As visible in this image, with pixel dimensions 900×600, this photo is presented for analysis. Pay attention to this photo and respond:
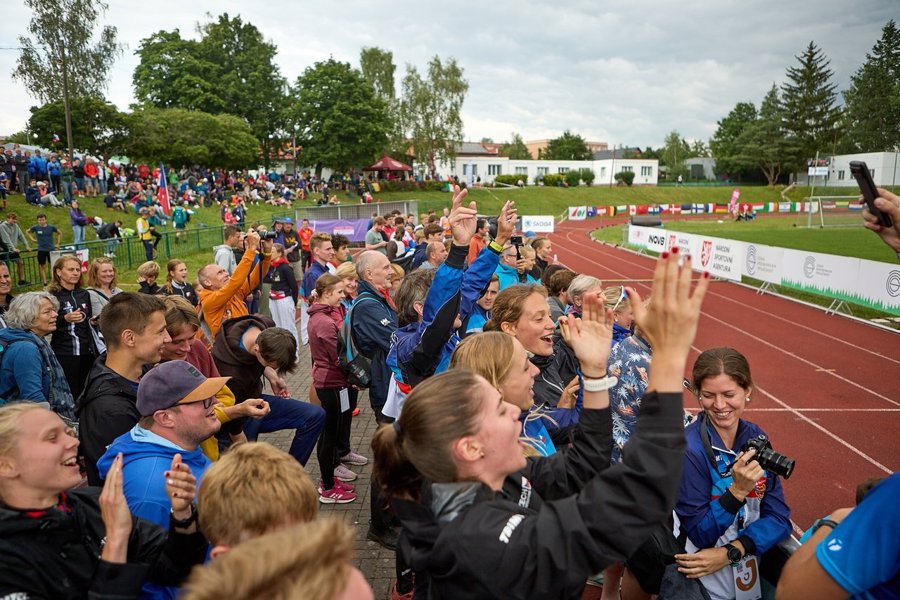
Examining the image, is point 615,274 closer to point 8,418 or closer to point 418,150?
point 8,418

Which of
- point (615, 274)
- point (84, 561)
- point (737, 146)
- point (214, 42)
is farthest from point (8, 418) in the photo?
point (737, 146)

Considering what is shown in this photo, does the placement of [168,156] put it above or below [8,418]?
above

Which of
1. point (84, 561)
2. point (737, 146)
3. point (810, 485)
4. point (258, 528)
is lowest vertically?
point (810, 485)

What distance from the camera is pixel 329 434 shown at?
5.65 m

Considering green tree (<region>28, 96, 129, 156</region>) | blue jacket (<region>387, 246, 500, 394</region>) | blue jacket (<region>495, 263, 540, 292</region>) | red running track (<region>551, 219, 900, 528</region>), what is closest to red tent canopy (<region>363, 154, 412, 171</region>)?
green tree (<region>28, 96, 129, 156</region>)

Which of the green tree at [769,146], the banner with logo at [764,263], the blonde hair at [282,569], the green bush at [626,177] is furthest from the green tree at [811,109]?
the blonde hair at [282,569]

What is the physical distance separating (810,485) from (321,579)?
666cm

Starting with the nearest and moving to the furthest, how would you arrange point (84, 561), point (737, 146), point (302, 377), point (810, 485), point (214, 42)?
point (84, 561) → point (810, 485) → point (302, 377) → point (214, 42) → point (737, 146)

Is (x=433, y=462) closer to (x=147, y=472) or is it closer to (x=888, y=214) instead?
(x=147, y=472)

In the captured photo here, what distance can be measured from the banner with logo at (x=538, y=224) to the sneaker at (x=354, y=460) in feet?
72.8

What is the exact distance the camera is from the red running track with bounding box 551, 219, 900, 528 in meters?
6.36

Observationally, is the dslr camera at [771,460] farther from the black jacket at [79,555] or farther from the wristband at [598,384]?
the black jacket at [79,555]

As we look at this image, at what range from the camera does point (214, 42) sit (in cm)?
5203

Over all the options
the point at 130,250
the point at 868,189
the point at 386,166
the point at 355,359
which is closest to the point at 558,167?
the point at 386,166
